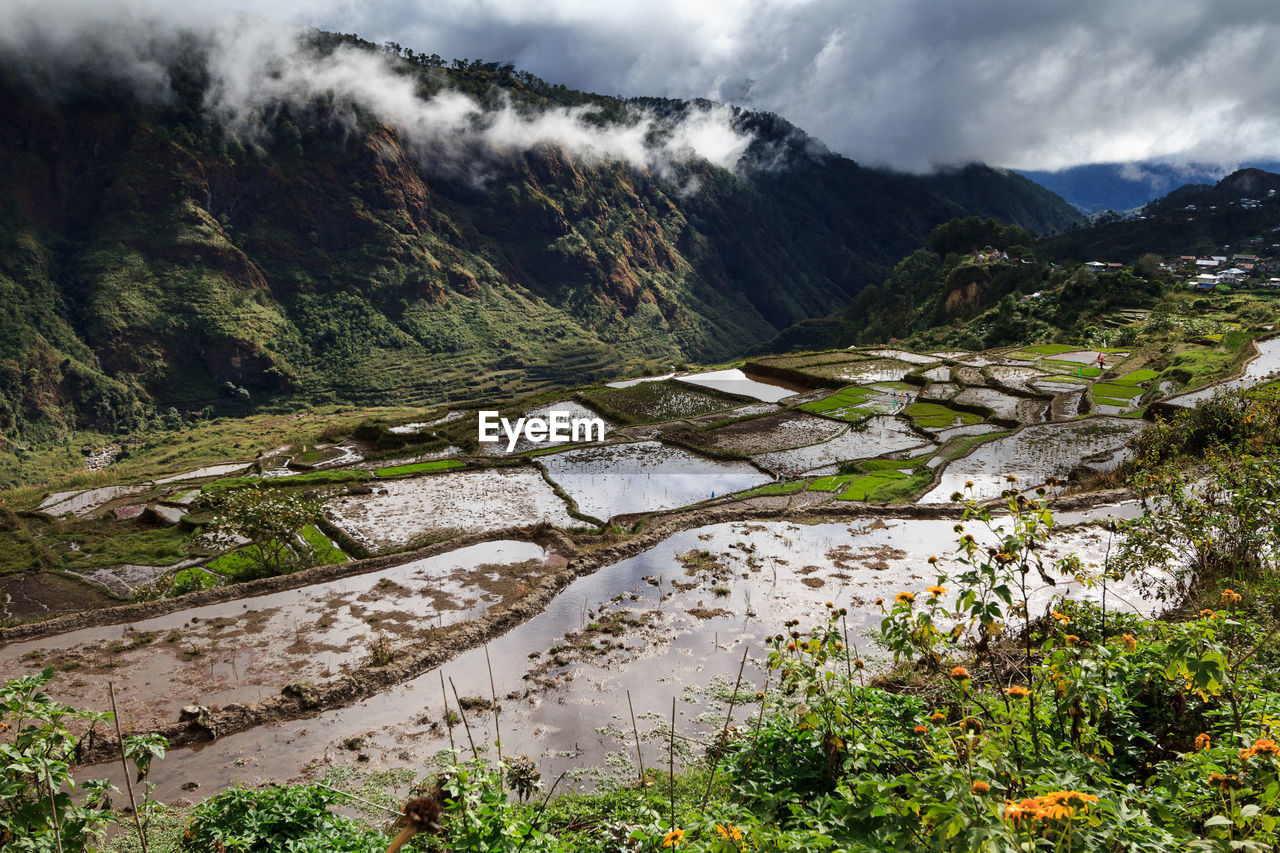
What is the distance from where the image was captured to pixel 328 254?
10812cm

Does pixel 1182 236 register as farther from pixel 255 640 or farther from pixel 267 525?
pixel 255 640

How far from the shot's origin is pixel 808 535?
18328 millimetres

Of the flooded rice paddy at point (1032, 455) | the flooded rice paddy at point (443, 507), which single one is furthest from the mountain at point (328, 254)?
the flooded rice paddy at point (1032, 455)

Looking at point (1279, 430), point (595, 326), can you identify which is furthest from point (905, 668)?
point (595, 326)

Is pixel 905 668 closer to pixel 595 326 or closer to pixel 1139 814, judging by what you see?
pixel 1139 814

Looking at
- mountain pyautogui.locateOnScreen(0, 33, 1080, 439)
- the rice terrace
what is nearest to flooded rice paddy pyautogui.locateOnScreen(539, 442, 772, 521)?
the rice terrace

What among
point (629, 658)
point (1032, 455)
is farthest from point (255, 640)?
point (1032, 455)

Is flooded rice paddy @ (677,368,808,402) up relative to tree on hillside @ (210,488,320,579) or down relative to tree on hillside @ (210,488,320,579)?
up

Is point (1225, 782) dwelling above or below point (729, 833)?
above

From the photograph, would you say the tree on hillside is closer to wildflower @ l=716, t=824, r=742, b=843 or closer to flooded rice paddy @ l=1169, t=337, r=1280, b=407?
wildflower @ l=716, t=824, r=742, b=843

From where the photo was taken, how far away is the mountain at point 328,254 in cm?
8231

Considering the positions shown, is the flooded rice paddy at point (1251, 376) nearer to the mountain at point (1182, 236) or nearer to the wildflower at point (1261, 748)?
the wildflower at point (1261, 748)

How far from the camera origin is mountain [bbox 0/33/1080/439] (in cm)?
8231

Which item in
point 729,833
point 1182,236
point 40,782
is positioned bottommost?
point 40,782
